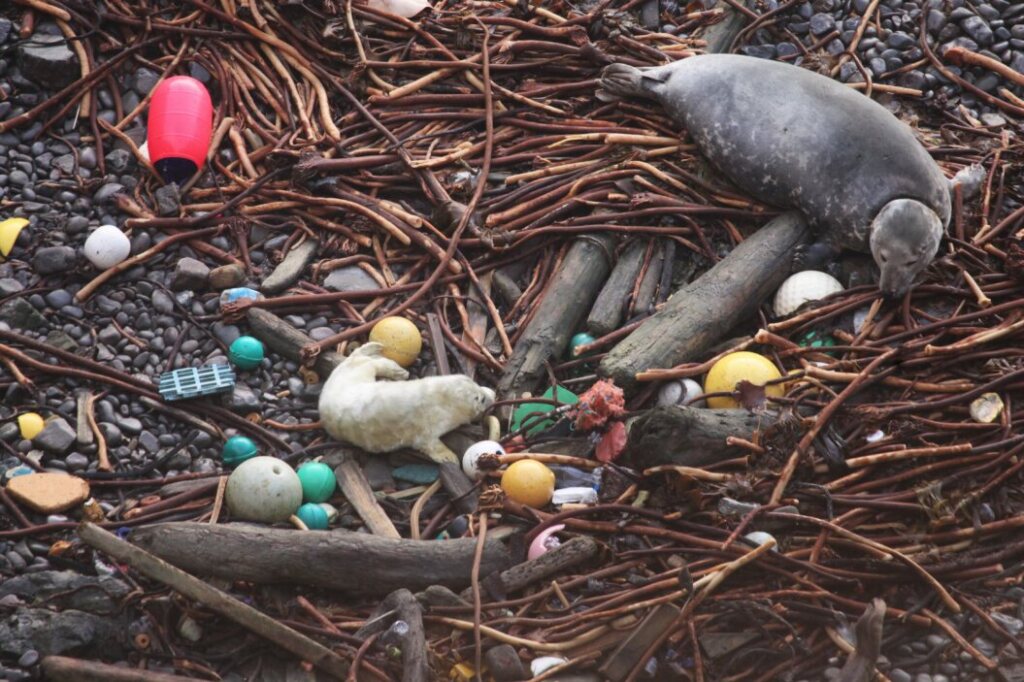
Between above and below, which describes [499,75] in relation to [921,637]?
above

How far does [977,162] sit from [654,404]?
2.32 meters

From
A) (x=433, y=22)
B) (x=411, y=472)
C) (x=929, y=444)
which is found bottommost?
Result: (x=411, y=472)

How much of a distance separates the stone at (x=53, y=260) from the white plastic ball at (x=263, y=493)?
156cm

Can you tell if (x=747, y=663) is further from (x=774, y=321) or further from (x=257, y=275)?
(x=257, y=275)

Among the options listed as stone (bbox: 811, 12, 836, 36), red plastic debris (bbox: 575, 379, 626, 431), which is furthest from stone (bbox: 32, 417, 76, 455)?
stone (bbox: 811, 12, 836, 36)

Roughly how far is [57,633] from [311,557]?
0.88 metres

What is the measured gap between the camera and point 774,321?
5340mm

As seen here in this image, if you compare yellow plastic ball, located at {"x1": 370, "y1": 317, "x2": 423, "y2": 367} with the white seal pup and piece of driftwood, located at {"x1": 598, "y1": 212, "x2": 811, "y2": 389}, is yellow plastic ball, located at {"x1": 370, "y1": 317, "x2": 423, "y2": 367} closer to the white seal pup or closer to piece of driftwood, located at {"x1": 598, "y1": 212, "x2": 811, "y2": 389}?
the white seal pup

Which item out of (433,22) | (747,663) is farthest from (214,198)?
(747,663)

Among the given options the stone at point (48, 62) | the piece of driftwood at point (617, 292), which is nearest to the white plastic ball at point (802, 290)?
the piece of driftwood at point (617, 292)

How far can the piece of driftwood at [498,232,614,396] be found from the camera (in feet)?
16.7

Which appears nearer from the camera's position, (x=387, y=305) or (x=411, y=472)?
(x=411, y=472)

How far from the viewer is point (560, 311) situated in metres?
5.29

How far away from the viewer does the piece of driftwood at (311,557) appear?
420 cm
